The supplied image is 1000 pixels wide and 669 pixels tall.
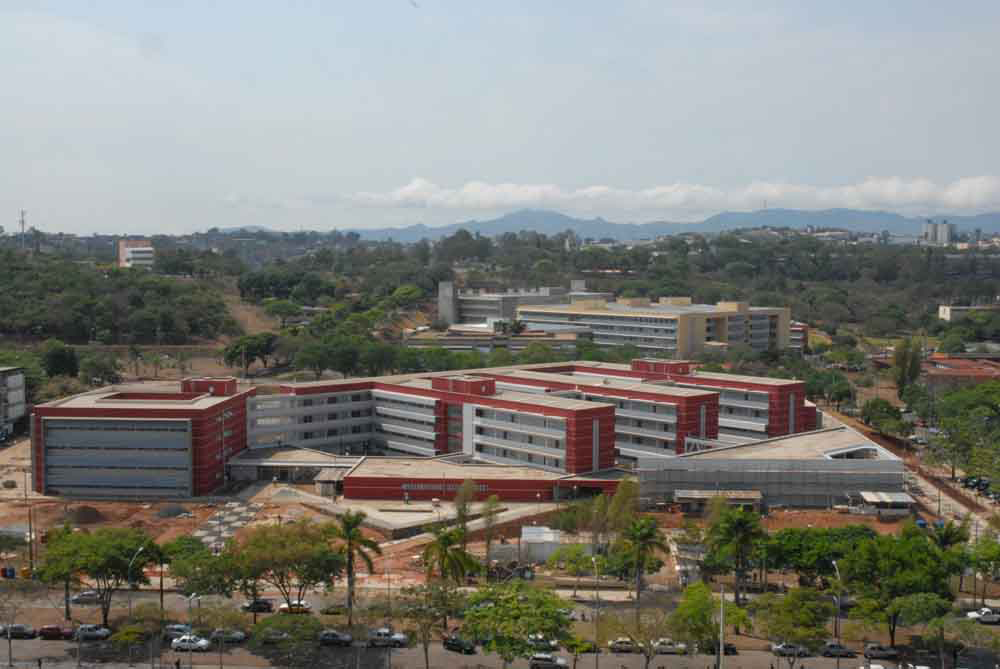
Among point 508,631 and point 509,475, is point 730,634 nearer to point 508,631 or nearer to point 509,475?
point 508,631

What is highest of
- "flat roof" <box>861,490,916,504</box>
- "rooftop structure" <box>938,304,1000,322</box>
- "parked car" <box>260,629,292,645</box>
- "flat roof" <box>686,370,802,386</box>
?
"rooftop structure" <box>938,304,1000,322</box>

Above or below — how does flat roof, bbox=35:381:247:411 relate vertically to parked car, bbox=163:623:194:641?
above

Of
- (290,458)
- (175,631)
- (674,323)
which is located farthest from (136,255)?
(175,631)

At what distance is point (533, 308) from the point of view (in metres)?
99.7

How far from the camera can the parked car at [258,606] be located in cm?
3134

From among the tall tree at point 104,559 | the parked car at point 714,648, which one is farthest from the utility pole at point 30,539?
the parked car at point 714,648

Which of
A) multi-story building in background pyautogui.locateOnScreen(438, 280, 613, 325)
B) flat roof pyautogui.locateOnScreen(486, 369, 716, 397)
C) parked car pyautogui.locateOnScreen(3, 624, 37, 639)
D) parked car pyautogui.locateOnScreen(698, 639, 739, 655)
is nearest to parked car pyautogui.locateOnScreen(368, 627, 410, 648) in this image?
parked car pyautogui.locateOnScreen(698, 639, 739, 655)

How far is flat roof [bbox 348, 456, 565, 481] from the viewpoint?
4562 centimetres

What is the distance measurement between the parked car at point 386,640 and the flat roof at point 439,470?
1603 cm

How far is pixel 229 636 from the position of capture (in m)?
29.1

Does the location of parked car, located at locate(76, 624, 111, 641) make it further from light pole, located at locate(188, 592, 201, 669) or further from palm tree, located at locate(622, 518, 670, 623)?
palm tree, located at locate(622, 518, 670, 623)

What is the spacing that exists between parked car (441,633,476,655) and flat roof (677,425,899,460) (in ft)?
58.8

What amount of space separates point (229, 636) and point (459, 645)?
6270mm

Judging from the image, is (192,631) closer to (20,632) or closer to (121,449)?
(20,632)
